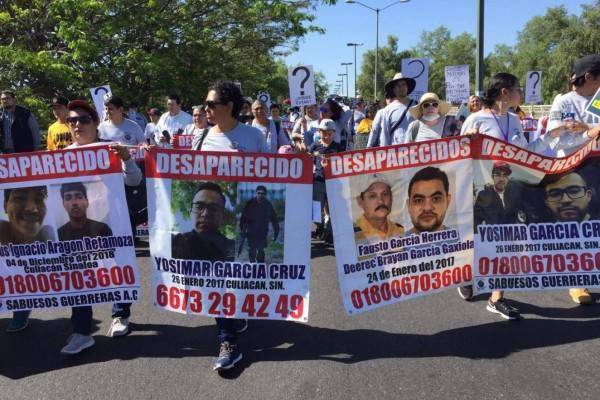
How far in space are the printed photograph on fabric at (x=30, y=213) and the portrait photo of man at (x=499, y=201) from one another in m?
3.19

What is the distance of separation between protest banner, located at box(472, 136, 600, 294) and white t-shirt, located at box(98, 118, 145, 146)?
412 cm

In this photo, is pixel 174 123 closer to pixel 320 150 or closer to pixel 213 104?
pixel 320 150

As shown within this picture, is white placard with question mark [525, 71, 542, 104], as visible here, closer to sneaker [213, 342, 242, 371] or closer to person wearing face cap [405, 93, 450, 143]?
person wearing face cap [405, 93, 450, 143]

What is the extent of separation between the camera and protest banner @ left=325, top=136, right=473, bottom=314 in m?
4.07

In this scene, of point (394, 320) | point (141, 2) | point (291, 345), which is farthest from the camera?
point (141, 2)

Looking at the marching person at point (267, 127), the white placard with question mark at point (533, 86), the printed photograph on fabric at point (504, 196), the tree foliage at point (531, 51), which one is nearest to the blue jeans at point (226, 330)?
the printed photograph on fabric at point (504, 196)

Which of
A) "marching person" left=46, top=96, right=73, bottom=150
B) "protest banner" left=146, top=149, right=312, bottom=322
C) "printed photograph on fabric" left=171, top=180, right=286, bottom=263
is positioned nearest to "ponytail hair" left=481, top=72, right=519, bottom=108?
"protest banner" left=146, top=149, right=312, bottom=322

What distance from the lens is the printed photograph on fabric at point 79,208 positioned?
4059 mm

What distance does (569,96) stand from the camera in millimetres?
4961

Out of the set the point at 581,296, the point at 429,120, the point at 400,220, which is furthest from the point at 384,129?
the point at 581,296

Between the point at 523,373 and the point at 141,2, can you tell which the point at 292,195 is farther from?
the point at 141,2

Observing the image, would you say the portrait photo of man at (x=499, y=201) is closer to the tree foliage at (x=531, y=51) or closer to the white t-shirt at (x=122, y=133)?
the white t-shirt at (x=122, y=133)

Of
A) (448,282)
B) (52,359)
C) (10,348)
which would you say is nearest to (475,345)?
(448,282)

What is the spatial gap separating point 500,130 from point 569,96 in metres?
0.65
